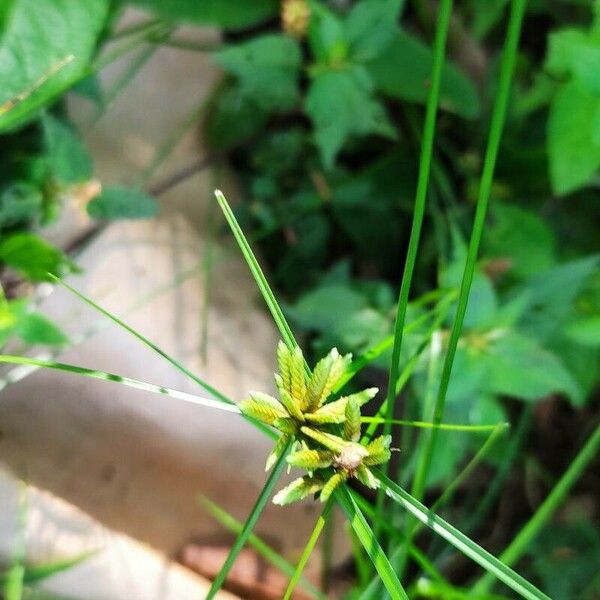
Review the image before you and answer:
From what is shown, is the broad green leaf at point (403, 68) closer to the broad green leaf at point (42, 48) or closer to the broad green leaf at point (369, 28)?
the broad green leaf at point (369, 28)

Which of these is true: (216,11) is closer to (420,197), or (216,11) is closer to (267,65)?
(267,65)

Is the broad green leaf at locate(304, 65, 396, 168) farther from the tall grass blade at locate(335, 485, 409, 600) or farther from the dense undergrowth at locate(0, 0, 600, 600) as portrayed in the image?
the tall grass blade at locate(335, 485, 409, 600)

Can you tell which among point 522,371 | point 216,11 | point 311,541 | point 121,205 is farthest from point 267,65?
point 311,541

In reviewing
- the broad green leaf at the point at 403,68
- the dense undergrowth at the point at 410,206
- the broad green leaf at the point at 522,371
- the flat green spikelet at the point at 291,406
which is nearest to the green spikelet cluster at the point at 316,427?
the flat green spikelet at the point at 291,406

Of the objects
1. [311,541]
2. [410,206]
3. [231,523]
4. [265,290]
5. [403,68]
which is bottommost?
[231,523]

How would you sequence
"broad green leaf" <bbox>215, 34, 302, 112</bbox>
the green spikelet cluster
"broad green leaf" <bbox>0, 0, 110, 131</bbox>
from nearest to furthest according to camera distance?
the green spikelet cluster < "broad green leaf" <bbox>0, 0, 110, 131</bbox> < "broad green leaf" <bbox>215, 34, 302, 112</bbox>

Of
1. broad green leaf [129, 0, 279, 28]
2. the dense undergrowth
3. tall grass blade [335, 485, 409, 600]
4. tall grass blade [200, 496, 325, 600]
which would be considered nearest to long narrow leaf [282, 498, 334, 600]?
tall grass blade [335, 485, 409, 600]
